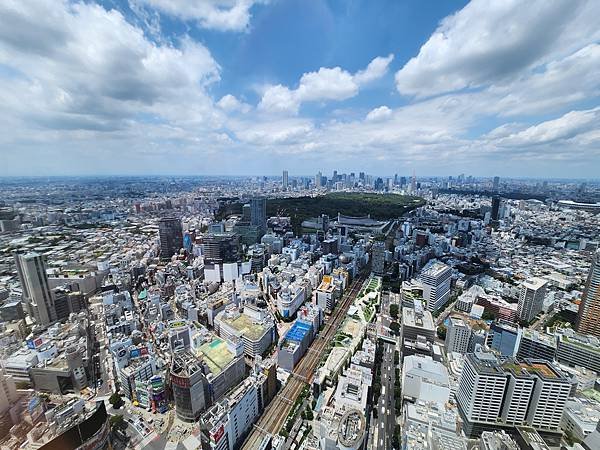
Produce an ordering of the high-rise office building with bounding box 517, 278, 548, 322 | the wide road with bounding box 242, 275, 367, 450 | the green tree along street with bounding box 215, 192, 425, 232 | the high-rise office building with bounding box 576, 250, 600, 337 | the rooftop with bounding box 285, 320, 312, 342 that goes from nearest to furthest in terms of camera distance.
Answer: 1. the wide road with bounding box 242, 275, 367, 450
2. the rooftop with bounding box 285, 320, 312, 342
3. the high-rise office building with bounding box 576, 250, 600, 337
4. the high-rise office building with bounding box 517, 278, 548, 322
5. the green tree along street with bounding box 215, 192, 425, 232

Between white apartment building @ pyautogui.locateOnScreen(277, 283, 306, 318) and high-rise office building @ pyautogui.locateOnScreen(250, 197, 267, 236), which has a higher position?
high-rise office building @ pyautogui.locateOnScreen(250, 197, 267, 236)

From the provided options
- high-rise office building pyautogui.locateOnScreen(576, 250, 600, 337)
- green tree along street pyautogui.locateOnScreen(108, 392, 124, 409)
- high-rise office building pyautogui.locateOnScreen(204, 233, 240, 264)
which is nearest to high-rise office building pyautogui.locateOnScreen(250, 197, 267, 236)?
high-rise office building pyautogui.locateOnScreen(204, 233, 240, 264)

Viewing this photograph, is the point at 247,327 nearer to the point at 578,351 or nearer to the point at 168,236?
the point at 168,236

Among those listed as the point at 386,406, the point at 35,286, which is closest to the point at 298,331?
the point at 386,406

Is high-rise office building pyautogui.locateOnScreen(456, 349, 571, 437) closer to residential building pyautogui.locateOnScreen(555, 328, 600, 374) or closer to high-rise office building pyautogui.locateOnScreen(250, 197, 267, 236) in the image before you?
residential building pyautogui.locateOnScreen(555, 328, 600, 374)

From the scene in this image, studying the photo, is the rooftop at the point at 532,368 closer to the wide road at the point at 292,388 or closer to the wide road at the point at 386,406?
the wide road at the point at 386,406
